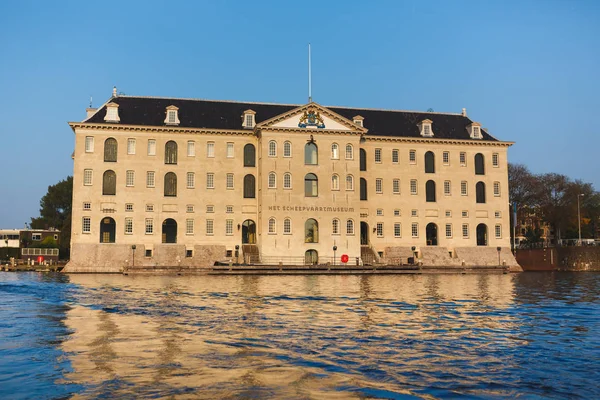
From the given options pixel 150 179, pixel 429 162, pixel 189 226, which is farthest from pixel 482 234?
pixel 150 179

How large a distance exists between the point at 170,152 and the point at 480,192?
34962mm

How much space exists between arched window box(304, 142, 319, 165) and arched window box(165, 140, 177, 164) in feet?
44.3

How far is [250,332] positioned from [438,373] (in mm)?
6410

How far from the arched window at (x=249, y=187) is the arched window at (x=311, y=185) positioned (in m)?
5.59

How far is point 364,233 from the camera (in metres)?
65.7

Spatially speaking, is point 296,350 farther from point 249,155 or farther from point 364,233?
point 364,233

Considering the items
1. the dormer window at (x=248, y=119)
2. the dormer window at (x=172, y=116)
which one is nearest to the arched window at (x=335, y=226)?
the dormer window at (x=248, y=119)

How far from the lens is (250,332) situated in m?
16.3

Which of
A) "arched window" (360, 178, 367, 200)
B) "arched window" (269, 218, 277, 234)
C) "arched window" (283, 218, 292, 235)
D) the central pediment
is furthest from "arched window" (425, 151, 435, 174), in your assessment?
"arched window" (269, 218, 277, 234)

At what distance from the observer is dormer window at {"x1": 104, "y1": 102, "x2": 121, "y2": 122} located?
198 ft

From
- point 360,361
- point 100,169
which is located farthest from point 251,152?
point 360,361

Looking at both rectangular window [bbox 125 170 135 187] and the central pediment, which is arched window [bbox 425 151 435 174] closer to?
the central pediment

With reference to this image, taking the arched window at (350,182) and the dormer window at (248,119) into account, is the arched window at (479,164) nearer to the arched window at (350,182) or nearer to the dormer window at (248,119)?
the arched window at (350,182)

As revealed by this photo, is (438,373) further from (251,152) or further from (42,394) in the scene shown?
(251,152)
